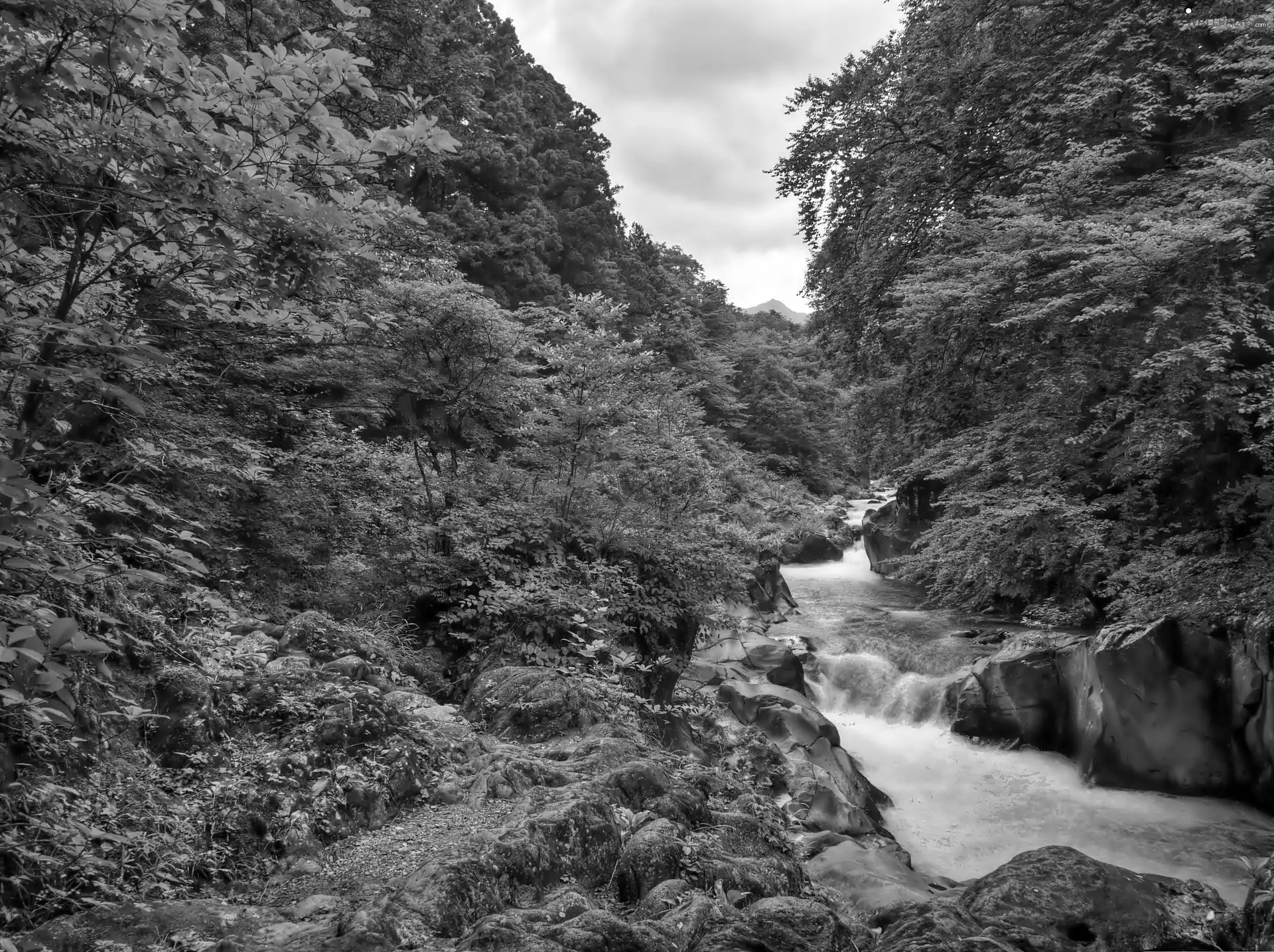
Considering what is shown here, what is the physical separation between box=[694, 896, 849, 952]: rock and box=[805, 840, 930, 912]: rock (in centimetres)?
151

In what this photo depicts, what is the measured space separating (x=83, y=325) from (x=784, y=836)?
4653 mm

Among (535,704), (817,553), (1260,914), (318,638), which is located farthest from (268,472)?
(817,553)

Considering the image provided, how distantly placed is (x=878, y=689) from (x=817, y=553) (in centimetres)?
1083

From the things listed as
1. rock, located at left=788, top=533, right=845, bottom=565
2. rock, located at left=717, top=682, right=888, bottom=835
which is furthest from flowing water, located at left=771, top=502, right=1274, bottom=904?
rock, located at left=788, top=533, right=845, bottom=565

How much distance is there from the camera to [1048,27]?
10.1 meters

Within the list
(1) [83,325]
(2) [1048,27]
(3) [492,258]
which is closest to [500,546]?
(1) [83,325]

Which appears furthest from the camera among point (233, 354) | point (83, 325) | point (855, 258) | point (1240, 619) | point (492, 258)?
point (492, 258)

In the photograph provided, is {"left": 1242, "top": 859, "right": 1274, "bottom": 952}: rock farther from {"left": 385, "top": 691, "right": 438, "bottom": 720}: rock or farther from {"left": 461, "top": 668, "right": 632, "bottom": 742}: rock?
{"left": 385, "top": 691, "right": 438, "bottom": 720}: rock

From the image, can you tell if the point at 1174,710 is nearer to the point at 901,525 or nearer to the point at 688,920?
the point at 688,920

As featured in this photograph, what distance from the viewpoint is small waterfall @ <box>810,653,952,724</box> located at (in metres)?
10.8

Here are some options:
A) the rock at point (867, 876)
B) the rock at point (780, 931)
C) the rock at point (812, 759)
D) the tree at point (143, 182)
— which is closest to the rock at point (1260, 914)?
the rock at point (867, 876)

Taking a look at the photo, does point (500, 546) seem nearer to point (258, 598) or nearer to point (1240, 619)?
point (258, 598)

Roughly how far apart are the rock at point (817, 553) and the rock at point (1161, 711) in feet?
44.0

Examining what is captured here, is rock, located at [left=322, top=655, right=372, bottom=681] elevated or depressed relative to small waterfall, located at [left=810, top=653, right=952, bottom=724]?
elevated
